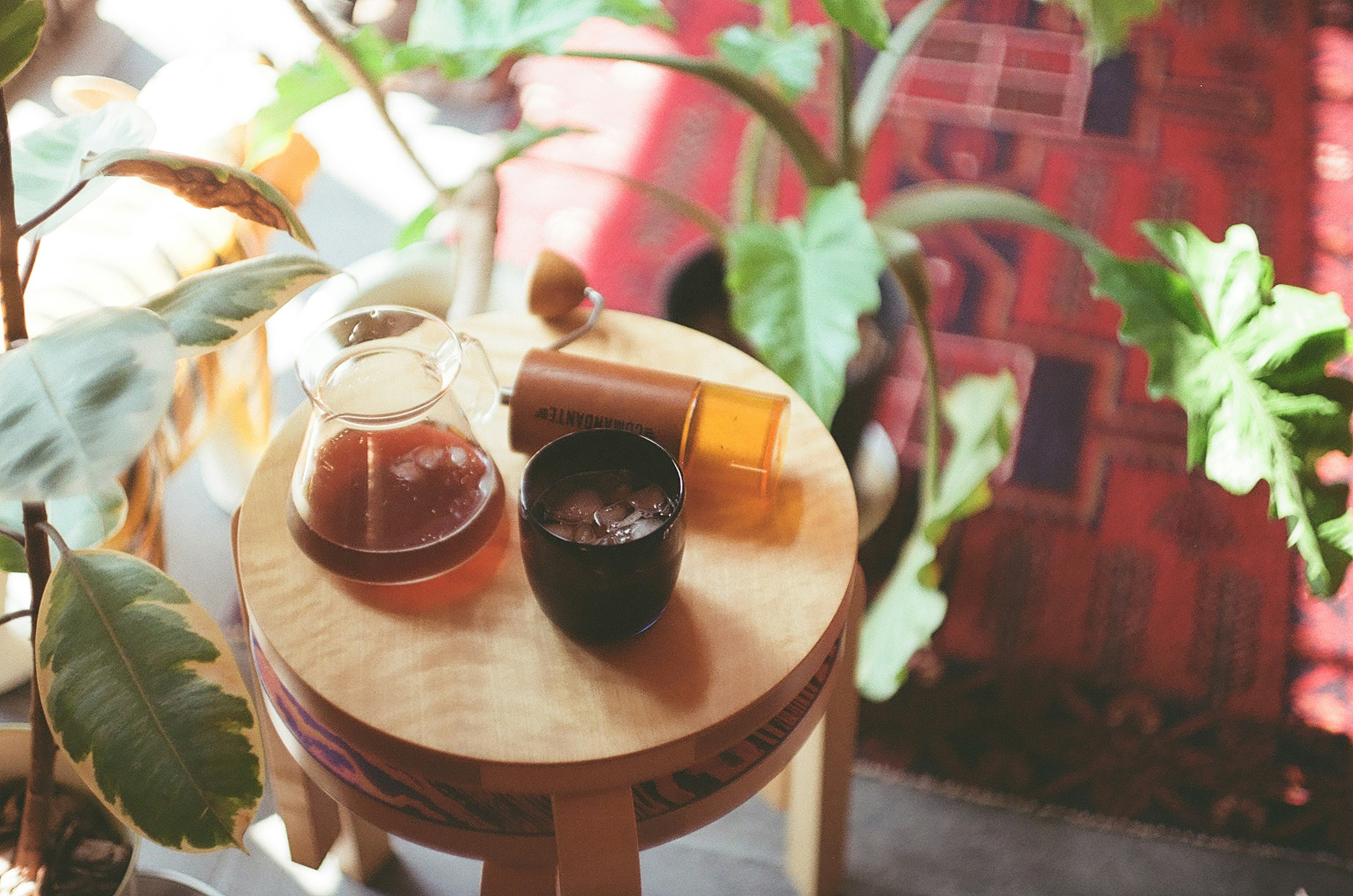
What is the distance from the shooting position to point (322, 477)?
2.44 ft

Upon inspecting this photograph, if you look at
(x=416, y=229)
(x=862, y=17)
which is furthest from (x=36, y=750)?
(x=862, y=17)

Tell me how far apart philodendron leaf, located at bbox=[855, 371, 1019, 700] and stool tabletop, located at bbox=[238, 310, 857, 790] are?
0.49ft

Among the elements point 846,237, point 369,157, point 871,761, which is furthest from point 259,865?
point 369,157

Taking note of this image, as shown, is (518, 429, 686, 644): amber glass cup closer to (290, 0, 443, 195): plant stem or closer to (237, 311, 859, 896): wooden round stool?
(237, 311, 859, 896): wooden round stool

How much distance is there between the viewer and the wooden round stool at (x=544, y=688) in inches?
27.2

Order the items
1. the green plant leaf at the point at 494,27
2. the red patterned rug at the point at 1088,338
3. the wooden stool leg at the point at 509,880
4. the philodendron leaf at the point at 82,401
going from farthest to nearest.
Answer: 1. the red patterned rug at the point at 1088,338
2. the green plant leaf at the point at 494,27
3. the wooden stool leg at the point at 509,880
4. the philodendron leaf at the point at 82,401

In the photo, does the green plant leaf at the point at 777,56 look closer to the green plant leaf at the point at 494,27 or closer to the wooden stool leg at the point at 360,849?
the green plant leaf at the point at 494,27

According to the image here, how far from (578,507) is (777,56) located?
0.73m

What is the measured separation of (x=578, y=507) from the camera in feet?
2.34

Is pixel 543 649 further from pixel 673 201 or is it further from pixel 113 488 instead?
pixel 673 201

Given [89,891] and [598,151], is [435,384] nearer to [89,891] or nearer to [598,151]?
[89,891]

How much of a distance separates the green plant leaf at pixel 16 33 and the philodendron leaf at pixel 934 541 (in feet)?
2.38

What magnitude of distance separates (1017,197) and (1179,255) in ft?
0.87

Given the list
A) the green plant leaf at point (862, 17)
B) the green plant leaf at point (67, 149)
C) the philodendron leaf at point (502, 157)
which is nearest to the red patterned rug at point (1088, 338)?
the philodendron leaf at point (502, 157)
